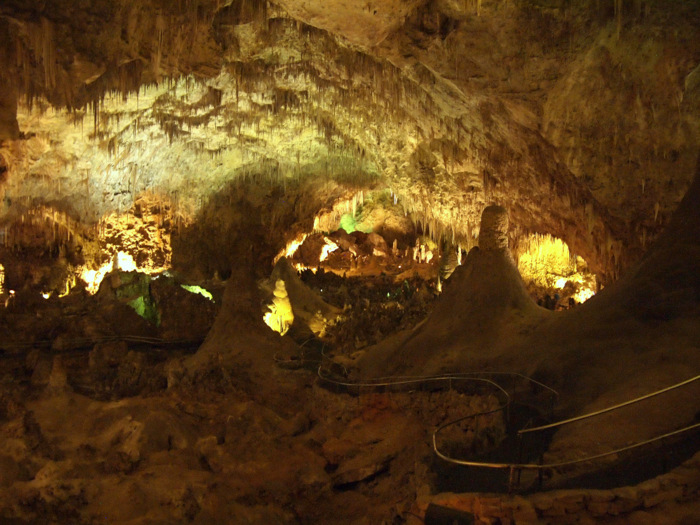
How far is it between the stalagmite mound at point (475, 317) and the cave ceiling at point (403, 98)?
4.06 meters

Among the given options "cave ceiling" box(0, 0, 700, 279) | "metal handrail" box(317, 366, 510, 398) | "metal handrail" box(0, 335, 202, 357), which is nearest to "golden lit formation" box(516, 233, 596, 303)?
"cave ceiling" box(0, 0, 700, 279)

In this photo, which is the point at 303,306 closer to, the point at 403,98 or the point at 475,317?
the point at 403,98

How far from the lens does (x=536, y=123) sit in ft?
47.2

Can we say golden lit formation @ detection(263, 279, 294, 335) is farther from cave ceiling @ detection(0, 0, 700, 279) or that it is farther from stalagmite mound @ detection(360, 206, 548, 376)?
cave ceiling @ detection(0, 0, 700, 279)

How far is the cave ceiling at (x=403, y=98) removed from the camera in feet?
38.8

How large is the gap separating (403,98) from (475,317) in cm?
871

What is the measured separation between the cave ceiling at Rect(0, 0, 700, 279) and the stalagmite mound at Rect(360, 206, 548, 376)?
13.3 feet

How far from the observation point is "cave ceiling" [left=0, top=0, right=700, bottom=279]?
38.8 ft

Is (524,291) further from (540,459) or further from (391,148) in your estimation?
(391,148)

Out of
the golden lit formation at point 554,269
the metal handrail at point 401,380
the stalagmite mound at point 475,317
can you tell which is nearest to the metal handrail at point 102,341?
the metal handrail at point 401,380

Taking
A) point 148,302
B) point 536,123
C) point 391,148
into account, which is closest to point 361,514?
point 536,123

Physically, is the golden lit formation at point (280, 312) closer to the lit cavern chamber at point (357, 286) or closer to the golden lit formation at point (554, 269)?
the lit cavern chamber at point (357, 286)

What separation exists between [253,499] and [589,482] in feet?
16.6

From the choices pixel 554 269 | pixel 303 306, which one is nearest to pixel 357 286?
pixel 303 306
